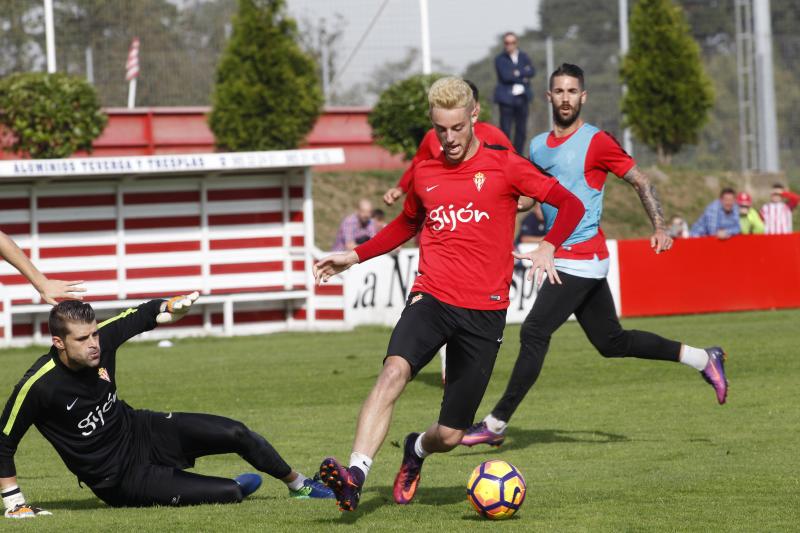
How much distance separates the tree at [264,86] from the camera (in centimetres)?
2614

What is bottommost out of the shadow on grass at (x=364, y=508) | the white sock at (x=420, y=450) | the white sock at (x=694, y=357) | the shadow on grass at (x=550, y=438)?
the shadow on grass at (x=550, y=438)

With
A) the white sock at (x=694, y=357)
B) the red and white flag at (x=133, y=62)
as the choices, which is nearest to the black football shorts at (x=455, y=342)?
the white sock at (x=694, y=357)

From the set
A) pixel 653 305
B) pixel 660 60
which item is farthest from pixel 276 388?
pixel 660 60

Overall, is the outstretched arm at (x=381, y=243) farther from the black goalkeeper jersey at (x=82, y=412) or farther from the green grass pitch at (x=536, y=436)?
the green grass pitch at (x=536, y=436)

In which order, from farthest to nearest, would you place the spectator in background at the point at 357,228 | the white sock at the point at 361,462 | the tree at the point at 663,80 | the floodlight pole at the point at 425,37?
the tree at the point at 663,80 < the floodlight pole at the point at 425,37 < the spectator in background at the point at 357,228 < the white sock at the point at 361,462

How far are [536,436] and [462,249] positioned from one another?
3856 millimetres

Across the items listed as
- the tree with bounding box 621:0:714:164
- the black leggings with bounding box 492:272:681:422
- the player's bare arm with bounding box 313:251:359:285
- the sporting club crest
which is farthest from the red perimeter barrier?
the sporting club crest

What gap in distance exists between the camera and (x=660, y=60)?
31672 mm

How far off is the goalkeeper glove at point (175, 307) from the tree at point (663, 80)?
82.4ft

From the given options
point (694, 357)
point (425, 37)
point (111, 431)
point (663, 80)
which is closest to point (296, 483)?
point (111, 431)

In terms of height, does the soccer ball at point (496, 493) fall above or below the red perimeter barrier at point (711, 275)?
below

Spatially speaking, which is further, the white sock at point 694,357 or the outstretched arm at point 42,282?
the white sock at point 694,357

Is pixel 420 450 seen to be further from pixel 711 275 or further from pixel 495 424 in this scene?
pixel 711 275

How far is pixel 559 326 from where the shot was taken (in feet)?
31.7
